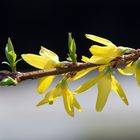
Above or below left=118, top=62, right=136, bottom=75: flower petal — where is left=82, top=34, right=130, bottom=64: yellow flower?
above

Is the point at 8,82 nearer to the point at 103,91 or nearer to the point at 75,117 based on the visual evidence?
the point at 103,91

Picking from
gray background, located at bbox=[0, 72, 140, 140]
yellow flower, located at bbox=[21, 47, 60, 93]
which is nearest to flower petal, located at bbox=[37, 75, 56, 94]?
yellow flower, located at bbox=[21, 47, 60, 93]

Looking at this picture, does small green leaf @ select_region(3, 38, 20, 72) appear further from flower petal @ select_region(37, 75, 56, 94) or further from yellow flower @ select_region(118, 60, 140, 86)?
yellow flower @ select_region(118, 60, 140, 86)

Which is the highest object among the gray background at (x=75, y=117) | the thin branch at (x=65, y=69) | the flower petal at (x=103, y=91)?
the gray background at (x=75, y=117)

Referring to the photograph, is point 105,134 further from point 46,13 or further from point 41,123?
point 46,13

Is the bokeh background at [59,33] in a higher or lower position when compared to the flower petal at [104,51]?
higher

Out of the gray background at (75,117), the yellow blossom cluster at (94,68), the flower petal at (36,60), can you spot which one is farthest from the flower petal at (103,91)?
the gray background at (75,117)

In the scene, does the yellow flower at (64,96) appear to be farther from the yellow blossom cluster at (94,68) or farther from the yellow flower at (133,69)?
the yellow flower at (133,69)

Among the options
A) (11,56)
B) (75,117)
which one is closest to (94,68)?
(11,56)
